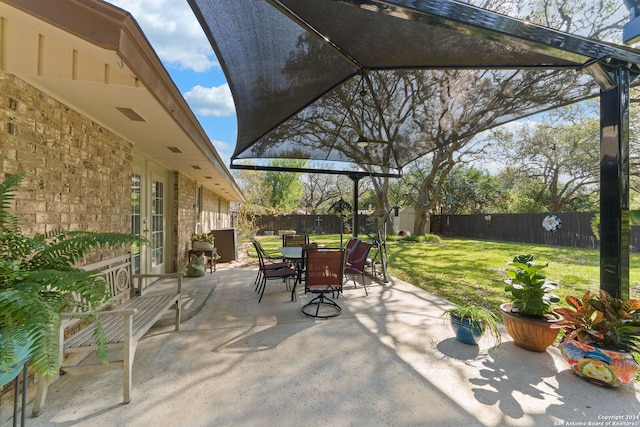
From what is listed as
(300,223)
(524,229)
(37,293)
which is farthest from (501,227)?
(37,293)

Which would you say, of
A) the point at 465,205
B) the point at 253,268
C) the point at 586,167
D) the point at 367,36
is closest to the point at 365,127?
the point at 367,36

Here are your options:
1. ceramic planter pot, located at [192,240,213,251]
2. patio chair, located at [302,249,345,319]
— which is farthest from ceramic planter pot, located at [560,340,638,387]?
ceramic planter pot, located at [192,240,213,251]

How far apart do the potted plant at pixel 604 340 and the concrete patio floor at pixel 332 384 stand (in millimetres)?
148

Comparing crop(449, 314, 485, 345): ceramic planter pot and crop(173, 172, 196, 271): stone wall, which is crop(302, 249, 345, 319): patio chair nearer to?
crop(449, 314, 485, 345): ceramic planter pot

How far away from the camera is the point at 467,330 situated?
287cm

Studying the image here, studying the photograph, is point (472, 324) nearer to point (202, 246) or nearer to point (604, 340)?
point (604, 340)

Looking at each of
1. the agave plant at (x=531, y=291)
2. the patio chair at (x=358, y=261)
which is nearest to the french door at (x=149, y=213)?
the patio chair at (x=358, y=261)

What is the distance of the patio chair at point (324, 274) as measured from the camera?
381cm

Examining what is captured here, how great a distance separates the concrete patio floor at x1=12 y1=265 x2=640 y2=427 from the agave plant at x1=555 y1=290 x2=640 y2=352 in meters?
0.35

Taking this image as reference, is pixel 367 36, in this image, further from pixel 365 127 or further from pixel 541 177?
pixel 541 177

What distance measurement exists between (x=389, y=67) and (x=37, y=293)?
12.4ft

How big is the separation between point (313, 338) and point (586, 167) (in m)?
19.0

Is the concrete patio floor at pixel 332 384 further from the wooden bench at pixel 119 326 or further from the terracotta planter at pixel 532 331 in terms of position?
the wooden bench at pixel 119 326

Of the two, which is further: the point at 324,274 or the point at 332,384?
the point at 324,274
